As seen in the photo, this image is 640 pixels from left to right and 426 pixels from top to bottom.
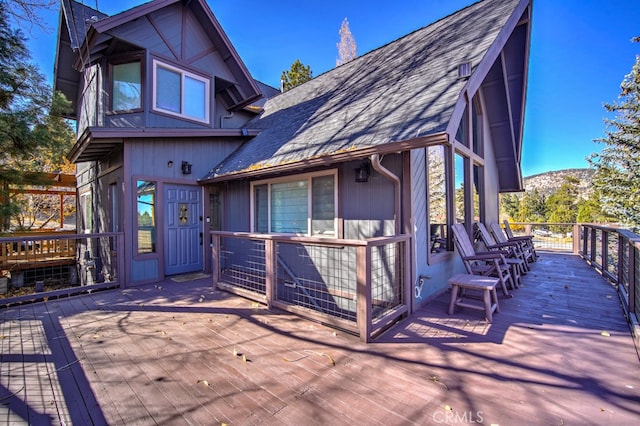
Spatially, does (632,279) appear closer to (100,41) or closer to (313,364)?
(313,364)

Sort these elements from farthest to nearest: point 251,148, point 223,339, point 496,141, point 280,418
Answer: point 496,141 → point 251,148 → point 223,339 → point 280,418

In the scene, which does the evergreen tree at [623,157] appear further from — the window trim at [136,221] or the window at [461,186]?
the window trim at [136,221]

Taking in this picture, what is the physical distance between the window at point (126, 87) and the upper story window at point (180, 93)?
1.29 ft

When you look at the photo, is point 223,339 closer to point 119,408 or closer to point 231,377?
point 231,377

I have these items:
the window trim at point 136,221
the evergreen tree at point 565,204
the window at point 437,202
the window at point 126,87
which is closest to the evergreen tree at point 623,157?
the window at point 437,202

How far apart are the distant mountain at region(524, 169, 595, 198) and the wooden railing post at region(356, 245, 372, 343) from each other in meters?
26.3

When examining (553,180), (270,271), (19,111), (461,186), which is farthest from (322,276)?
(553,180)

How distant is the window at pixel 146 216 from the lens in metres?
6.10

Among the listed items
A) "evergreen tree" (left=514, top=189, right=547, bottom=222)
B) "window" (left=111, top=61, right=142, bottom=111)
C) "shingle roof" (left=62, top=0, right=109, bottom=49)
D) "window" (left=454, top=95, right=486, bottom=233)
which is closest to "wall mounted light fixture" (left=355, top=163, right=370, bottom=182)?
"window" (left=454, top=95, right=486, bottom=233)

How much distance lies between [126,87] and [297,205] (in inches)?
201

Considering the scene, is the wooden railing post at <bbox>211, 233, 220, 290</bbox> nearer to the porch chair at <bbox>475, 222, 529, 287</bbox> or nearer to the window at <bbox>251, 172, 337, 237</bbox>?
the window at <bbox>251, 172, 337, 237</bbox>

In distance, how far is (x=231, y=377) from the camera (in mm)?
2482

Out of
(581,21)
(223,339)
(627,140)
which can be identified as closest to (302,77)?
(581,21)

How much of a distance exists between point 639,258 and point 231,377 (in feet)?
14.9
